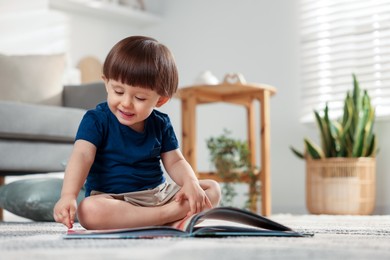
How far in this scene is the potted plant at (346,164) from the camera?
318 centimetres

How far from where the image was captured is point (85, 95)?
10.1 ft

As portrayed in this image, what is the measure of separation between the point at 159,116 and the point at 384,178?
7.09ft

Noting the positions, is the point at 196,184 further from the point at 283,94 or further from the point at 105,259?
the point at 283,94

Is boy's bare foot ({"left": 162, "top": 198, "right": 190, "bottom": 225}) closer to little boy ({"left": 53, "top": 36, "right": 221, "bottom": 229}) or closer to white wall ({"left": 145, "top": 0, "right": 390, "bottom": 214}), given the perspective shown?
little boy ({"left": 53, "top": 36, "right": 221, "bottom": 229})

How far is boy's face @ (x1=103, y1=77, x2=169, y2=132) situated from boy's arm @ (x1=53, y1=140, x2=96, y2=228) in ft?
0.32

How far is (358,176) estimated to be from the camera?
125 inches

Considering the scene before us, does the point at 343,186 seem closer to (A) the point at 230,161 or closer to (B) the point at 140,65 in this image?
(A) the point at 230,161

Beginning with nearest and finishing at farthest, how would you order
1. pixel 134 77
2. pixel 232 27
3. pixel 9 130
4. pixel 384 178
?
pixel 134 77
pixel 9 130
pixel 384 178
pixel 232 27

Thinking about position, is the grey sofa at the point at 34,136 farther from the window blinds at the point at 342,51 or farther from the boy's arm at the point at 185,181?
the window blinds at the point at 342,51

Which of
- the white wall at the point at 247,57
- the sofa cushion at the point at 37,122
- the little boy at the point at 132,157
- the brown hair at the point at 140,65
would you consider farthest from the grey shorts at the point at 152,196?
the white wall at the point at 247,57

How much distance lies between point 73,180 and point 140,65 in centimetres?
28

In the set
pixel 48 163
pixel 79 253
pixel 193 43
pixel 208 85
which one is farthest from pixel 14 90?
pixel 79 253

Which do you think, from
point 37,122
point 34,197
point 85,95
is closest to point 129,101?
point 34,197

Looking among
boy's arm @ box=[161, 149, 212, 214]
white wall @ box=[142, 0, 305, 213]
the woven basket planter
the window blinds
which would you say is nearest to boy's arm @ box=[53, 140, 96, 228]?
boy's arm @ box=[161, 149, 212, 214]
